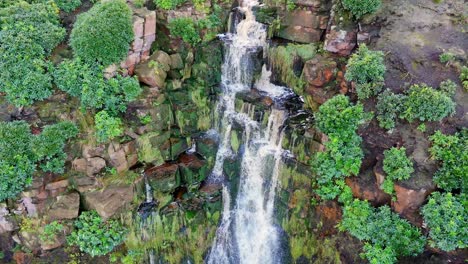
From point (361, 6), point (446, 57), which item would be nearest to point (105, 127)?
point (361, 6)

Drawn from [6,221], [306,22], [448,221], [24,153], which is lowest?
[6,221]

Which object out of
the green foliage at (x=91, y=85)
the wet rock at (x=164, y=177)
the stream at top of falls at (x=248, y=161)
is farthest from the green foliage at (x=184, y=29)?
the wet rock at (x=164, y=177)

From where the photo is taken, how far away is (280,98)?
16484mm

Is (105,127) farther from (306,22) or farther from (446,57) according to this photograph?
(446,57)

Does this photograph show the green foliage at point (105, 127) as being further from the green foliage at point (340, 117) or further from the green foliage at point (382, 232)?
the green foliage at point (382, 232)

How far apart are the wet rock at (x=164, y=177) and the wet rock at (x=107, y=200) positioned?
1.06 meters

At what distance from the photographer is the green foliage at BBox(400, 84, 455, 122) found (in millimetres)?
12164

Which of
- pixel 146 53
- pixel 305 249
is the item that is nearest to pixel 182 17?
pixel 146 53

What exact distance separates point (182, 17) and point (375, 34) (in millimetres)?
8354

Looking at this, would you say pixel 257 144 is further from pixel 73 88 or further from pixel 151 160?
pixel 73 88

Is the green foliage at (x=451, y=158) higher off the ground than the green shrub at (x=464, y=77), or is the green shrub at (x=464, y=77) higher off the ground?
the green shrub at (x=464, y=77)

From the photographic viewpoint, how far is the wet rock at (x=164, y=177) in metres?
15.0

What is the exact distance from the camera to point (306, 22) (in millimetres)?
16188

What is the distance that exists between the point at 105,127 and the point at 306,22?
971 centimetres
